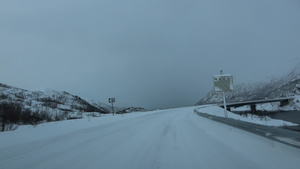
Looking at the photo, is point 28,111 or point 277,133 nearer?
point 277,133

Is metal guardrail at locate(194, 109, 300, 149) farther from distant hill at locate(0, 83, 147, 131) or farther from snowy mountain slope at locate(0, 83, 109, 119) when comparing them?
snowy mountain slope at locate(0, 83, 109, 119)

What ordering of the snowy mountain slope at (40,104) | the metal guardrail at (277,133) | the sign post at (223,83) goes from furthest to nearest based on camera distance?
the snowy mountain slope at (40,104), the sign post at (223,83), the metal guardrail at (277,133)

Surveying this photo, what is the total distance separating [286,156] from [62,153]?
5363mm

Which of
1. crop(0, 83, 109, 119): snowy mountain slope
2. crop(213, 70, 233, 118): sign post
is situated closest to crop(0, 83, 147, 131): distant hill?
crop(0, 83, 109, 119): snowy mountain slope

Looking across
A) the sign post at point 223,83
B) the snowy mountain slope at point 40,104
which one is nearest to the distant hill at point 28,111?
the snowy mountain slope at point 40,104

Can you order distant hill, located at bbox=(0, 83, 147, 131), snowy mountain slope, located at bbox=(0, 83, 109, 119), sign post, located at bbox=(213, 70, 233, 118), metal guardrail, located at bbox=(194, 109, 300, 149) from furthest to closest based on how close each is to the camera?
1. snowy mountain slope, located at bbox=(0, 83, 109, 119)
2. distant hill, located at bbox=(0, 83, 147, 131)
3. sign post, located at bbox=(213, 70, 233, 118)
4. metal guardrail, located at bbox=(194, 109, 300, 149)

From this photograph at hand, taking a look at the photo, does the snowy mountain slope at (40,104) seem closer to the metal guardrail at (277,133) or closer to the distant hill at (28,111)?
the distant hill at (28,111)

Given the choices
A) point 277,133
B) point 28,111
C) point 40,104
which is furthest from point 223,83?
point 40,104

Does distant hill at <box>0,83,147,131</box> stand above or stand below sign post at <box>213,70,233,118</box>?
below

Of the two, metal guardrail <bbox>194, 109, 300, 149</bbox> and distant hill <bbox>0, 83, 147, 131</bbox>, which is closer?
metal guardrail <bbox>194, 109, 300, 149</bbox>

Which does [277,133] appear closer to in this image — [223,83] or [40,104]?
[223,83]

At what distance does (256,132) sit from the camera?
5.39 metres

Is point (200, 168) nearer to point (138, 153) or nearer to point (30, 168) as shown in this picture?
point (138, 153)

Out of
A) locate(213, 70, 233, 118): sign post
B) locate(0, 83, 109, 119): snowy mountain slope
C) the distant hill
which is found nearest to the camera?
locate(213, 70, 233, 118): sign post
